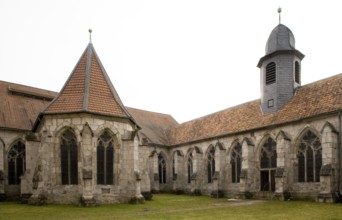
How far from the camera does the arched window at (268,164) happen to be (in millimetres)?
24750

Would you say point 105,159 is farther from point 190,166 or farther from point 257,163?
point 190,166

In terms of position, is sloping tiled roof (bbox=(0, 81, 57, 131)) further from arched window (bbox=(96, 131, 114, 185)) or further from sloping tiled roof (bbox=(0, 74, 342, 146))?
arched window (bbox=(96, 131, 114, 185))

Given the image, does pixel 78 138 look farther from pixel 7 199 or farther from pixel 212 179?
pixel 212 179

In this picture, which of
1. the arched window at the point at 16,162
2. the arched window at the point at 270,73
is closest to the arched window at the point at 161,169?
the arched window at the point at 16,162

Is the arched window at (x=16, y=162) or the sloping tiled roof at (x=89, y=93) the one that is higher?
the sloping tiled roof at (x=89, y=93)

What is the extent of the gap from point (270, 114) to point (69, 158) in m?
15.9

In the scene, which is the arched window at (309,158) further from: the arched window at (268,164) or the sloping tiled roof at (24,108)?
the sloping tiled roof at (24,108)

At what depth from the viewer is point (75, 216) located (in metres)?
14.3

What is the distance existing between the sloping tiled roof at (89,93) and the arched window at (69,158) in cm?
167

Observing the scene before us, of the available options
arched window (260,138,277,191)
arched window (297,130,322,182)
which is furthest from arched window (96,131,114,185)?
arched window (297,130,322,182)

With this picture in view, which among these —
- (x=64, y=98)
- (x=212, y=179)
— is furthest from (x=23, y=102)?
(x=212, y=179)

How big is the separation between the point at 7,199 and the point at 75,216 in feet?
47.5

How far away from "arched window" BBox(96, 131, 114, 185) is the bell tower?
1362 cm

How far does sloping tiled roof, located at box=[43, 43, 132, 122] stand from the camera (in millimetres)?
20344
